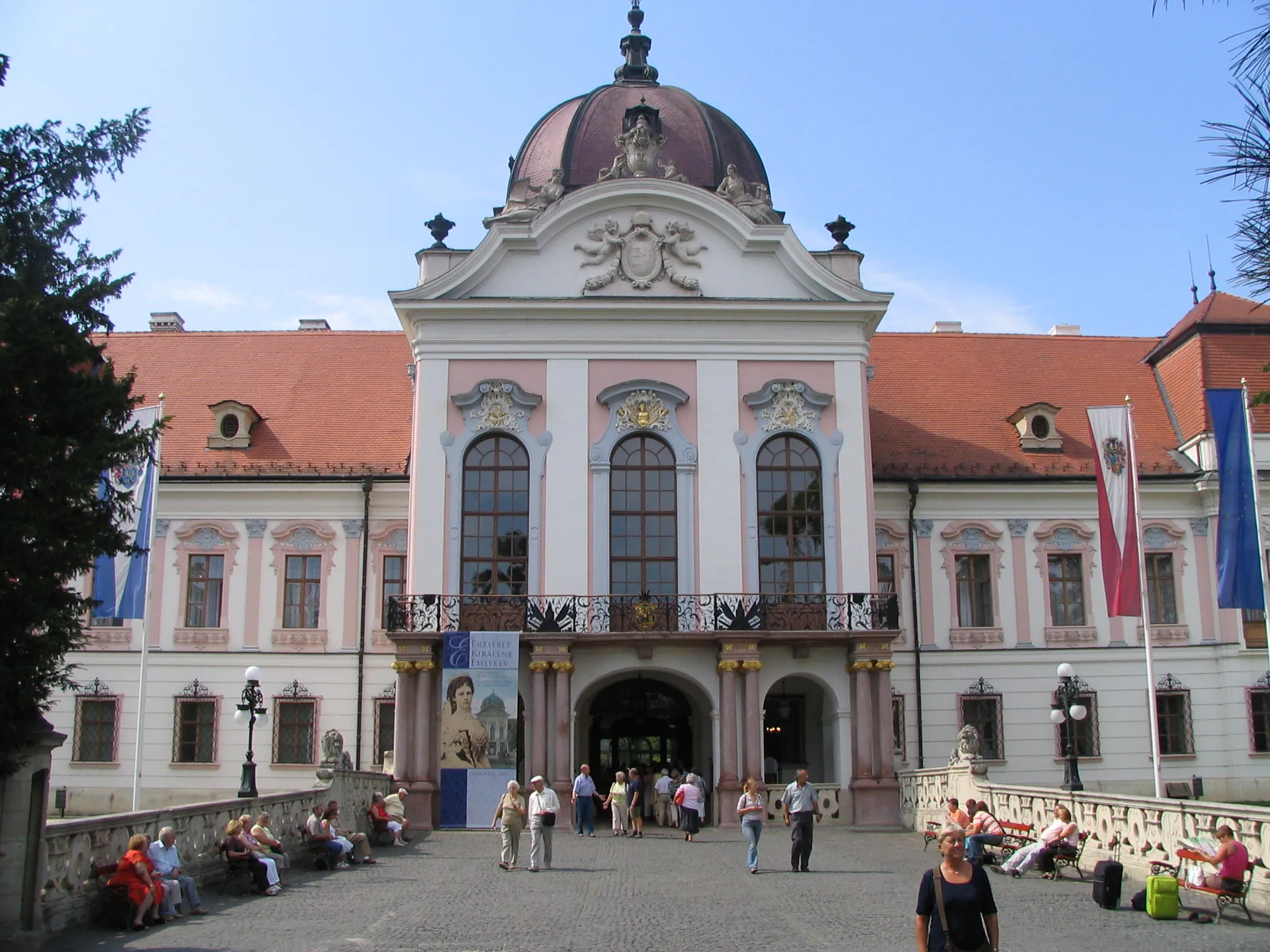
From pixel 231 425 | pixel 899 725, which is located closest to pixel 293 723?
pixel 231 425

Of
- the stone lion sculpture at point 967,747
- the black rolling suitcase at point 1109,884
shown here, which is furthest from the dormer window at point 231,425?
the black rolling suitcase at point 1109,884

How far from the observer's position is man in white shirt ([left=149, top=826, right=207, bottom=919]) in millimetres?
14367

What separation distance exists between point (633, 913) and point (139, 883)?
4944 mm

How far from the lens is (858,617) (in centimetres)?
2745

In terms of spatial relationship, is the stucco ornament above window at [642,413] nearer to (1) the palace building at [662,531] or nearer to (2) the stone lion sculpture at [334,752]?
(1) the palace building at [662,531]

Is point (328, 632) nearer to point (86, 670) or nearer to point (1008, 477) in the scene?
point (86, 670)

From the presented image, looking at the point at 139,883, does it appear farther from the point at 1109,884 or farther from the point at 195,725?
the point at 195,725

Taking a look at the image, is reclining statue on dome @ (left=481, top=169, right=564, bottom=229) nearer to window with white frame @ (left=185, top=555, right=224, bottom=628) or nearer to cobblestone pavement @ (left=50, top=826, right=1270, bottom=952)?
window with white frame @ (left=185, top=555, right=224, bottom=628)

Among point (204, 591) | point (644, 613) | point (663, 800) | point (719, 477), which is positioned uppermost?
point (719, 477)

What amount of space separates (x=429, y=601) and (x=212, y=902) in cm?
1156

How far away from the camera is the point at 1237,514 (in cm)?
2389

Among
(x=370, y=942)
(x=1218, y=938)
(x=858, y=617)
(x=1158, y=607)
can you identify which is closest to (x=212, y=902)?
(x=370, y=942)

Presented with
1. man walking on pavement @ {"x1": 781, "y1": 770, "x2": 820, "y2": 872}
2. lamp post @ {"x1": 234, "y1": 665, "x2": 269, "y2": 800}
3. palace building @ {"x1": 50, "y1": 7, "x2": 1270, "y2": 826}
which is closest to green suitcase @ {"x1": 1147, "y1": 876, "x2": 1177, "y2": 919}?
man walking on pavement @ {"x1": 781, "y1": 770, "x2": 820, "y2": 872}

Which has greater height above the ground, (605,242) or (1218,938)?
(605,242)
